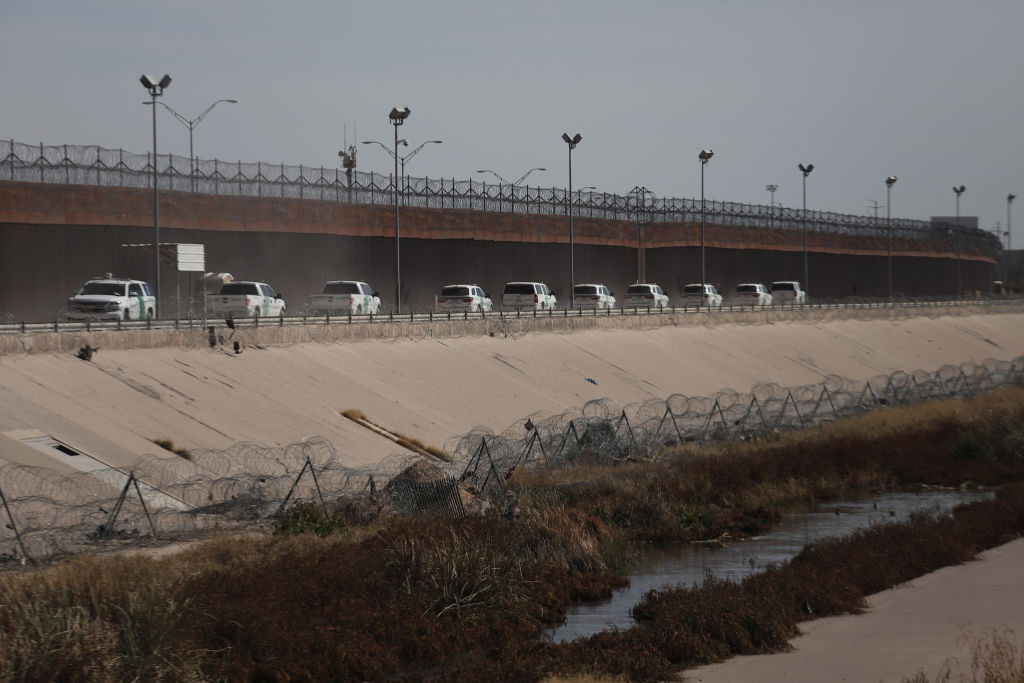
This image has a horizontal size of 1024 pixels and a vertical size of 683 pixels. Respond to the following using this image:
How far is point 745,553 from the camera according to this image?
2280cm

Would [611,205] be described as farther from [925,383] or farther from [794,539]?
[794,539]

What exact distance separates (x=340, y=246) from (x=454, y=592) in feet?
155

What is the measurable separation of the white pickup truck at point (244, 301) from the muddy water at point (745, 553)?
2145cm

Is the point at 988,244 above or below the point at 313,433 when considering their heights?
above

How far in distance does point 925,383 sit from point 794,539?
25.6 meters

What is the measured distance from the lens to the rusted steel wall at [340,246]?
4984 cm

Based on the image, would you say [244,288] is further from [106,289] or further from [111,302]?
[111,302]

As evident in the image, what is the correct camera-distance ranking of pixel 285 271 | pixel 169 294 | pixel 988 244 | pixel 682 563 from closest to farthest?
pixel 682 563
pixel 169 294
pixel 285 271
pixel 988 244

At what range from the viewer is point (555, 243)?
76375mm

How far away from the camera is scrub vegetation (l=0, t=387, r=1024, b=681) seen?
45.4ft

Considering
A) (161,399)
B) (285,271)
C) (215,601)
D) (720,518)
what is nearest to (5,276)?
(285,271)

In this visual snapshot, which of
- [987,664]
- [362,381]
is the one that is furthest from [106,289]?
[987,664]

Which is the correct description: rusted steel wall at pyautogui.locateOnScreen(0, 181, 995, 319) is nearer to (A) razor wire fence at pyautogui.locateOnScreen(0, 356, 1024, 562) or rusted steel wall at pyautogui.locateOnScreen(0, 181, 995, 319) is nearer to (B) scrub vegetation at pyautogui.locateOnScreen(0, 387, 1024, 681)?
(A) razor wire fence at pyautogui.locateOnScreen(0, 356, 1024, 562)

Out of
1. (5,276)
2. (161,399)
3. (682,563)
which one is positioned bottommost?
(682,563)
